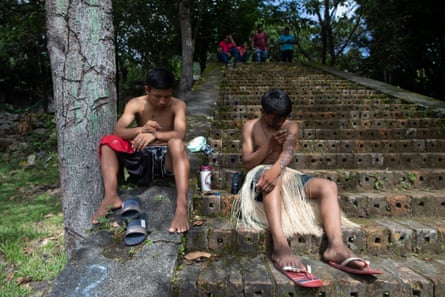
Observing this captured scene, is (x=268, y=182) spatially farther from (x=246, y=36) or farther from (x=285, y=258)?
(x=246, y=36)

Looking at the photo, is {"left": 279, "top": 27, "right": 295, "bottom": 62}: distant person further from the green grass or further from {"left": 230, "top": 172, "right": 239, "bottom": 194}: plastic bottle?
{"left": 230, "top": 172, "right": 239, "bottom": 194}: plastic bottle

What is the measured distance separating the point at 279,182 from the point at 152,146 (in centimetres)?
113

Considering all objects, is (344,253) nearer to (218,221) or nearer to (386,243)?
(386,243)

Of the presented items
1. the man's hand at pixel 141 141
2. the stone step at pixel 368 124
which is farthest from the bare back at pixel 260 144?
the stone step at pixel 368 124

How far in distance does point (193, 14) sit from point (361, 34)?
7480 mm

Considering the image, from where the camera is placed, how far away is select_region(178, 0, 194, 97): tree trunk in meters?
8.62

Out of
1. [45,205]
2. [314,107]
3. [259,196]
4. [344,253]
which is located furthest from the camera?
[314,107]

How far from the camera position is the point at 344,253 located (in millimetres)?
2160

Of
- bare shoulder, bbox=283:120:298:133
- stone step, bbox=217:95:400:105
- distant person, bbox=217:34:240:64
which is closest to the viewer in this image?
bare shoulder, bbox=283:120:298:133

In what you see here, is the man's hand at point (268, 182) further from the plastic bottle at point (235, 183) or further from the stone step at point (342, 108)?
the stone step at point (342, 108)

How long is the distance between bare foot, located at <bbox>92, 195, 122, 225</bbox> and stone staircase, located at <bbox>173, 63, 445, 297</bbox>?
2.00 ft

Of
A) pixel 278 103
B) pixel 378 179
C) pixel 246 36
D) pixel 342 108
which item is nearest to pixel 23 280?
pixel 278 103

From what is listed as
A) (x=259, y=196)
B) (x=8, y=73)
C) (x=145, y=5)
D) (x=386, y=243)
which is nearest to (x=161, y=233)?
(x=259, y=196)

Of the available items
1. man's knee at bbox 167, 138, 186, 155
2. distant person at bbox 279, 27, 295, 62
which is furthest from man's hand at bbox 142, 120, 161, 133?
distant person at bbox 279, 27, 295, 62
